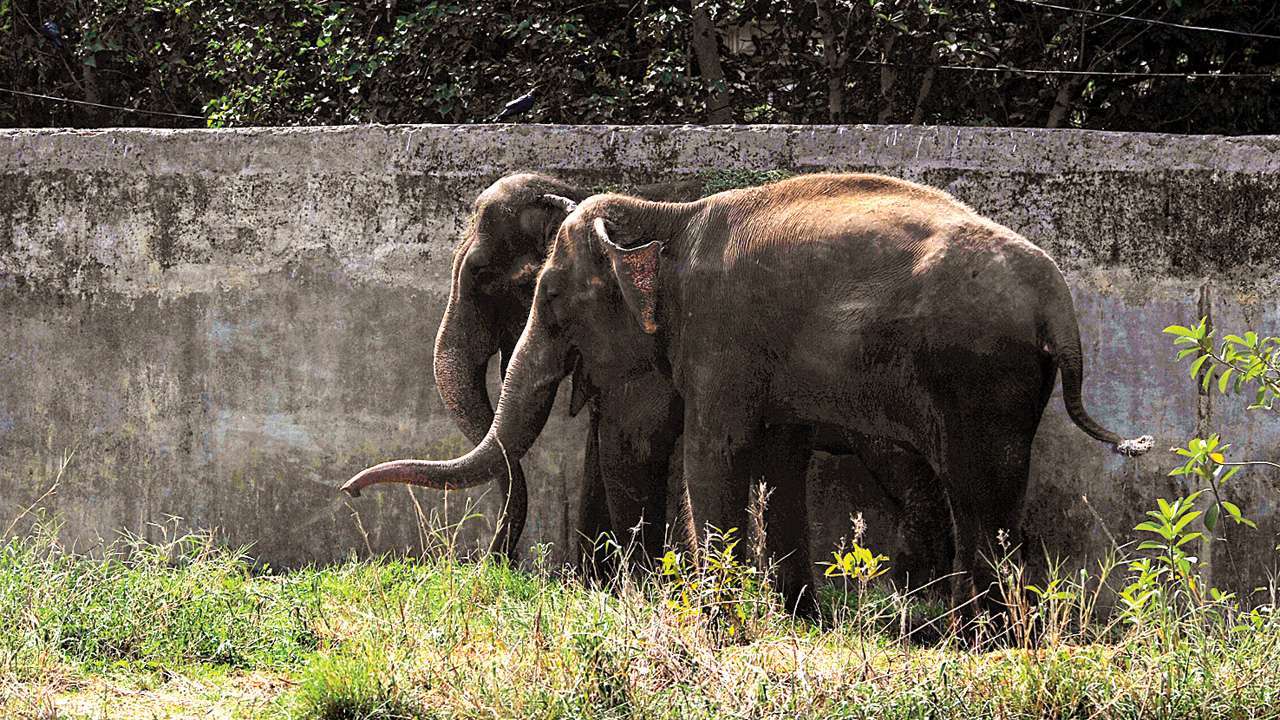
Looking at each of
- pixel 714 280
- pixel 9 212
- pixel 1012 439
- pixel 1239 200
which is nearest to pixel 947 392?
pixel 1012 439

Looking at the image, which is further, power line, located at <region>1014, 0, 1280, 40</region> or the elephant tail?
power line, located at <region>1014, 0, 1280, 40</region>

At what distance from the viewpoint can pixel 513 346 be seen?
675 centimetres

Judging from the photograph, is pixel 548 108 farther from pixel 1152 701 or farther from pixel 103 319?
pixel 1152 701

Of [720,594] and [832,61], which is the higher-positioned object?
[832,61]

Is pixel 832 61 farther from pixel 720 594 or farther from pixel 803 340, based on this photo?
pixel 720 594

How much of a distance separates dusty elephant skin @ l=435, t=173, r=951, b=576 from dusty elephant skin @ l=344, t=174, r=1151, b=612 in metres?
0.25

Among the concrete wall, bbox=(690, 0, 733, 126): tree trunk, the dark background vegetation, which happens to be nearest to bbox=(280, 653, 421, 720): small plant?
the concrete wall

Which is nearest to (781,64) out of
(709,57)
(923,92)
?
(709,57)

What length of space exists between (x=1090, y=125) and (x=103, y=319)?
18.3ft

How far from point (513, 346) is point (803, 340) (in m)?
1.39

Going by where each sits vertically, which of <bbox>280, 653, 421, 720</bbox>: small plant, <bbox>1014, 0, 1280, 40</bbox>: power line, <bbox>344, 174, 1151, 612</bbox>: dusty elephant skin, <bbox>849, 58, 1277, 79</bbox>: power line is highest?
<bbox>1014, 0, 1280, 40</bbox>: power line

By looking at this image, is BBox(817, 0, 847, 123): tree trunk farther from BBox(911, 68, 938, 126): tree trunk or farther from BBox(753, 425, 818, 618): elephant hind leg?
BBox(753, 425, 818, 618): elephant hind leg

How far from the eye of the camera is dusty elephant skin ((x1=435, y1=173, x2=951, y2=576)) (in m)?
6.38

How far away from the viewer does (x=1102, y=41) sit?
383 inches
